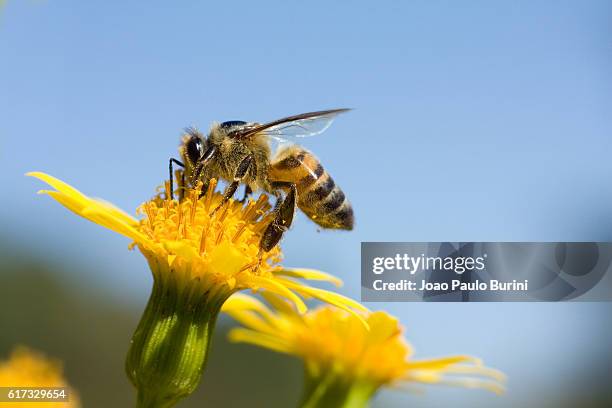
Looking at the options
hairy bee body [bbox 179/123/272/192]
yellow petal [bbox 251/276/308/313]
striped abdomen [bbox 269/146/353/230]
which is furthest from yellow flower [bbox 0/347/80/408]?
striped abdomen [bbox 269/146/353/230]

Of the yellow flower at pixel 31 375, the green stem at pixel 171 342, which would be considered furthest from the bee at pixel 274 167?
the yellow flower at pixel 31 375

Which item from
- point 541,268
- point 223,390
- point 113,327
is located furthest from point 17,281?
point 541,268

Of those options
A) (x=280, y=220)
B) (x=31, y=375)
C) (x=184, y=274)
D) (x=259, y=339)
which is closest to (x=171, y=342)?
(x=184, y=274)

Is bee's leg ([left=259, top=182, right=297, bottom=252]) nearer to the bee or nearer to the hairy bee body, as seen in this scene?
the bee

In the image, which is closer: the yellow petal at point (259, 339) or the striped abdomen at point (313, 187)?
the yellow petal at point (259, 339)

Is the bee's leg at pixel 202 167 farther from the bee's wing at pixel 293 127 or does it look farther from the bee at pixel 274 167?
the bee's wing at pixel 293 127

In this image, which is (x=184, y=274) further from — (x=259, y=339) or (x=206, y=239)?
(x=259, y=339)
